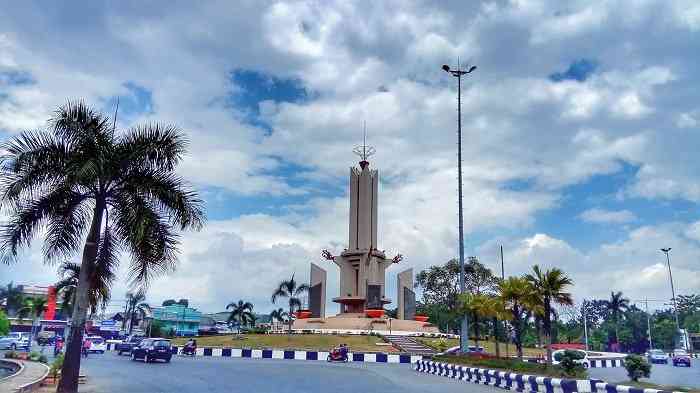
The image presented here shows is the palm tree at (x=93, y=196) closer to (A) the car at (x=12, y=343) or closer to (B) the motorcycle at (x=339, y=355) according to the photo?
(B) the motorcycle at (x=339, y=355)

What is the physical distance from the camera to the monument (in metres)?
78.1

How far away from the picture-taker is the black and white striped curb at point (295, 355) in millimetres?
42656

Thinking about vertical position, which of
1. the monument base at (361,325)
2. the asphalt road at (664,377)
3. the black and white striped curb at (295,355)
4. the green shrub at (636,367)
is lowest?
the asphalt road at (664,377)

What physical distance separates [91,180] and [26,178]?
180 centimetres

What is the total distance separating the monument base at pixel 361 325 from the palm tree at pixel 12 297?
135 feet

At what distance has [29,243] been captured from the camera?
51.2 ft

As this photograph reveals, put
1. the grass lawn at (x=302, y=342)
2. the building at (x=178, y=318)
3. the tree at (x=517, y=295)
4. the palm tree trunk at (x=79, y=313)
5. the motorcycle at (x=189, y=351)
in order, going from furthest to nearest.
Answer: the building at (x=178, y=318)
the grass lawn at (x=302, y=342)
the motorcycle at (x=189, y=351)
the tree at (x=517, y=295)
the palm tree trunk at (x=79, y=313)

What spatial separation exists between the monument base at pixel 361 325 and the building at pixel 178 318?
34.1 m

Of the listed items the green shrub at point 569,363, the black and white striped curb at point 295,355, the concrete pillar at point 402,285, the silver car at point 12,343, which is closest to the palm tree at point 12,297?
the silver car at point 12,343

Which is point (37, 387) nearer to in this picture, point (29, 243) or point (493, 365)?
point (29, 243)

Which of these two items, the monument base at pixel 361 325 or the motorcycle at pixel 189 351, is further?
the monument base at pixel 361 325

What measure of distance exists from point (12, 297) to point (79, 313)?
8300 centimetres

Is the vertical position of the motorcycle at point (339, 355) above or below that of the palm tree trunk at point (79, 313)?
below

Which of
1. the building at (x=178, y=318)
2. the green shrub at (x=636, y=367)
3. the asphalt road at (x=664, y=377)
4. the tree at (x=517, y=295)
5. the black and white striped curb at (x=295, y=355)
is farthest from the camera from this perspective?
the building at (x=178, y=318)
